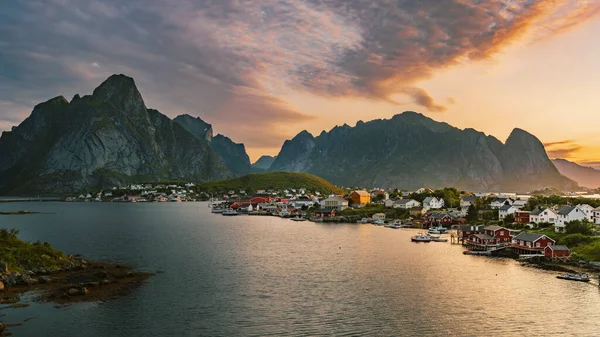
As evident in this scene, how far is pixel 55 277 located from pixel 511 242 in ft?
230

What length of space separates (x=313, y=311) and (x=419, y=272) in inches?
887

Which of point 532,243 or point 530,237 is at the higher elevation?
point 530,237

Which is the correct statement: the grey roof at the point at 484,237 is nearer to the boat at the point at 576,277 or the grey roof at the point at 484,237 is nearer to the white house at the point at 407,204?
the boat at the point at 576,277

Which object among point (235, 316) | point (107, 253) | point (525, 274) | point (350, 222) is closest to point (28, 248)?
point (107, 253)

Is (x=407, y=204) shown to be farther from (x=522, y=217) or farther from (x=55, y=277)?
(x=55, y=277)

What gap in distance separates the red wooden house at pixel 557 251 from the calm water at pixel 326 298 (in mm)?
7405

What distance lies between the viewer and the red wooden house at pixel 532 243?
65.7m

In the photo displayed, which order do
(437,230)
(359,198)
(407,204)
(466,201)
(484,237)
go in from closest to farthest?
(484,237), (437,230), (466,201), (407,204), (359,198)

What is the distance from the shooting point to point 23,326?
106 ft

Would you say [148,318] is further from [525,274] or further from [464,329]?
[525,274]

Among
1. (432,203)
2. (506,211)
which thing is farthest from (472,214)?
(432,203)

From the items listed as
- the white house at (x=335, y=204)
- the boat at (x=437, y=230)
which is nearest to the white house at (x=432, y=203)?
the white house at (x=335, y=204)

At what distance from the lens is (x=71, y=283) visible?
4559 centimetres

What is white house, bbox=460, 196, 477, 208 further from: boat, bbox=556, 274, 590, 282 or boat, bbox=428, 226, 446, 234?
boat, bbox=556, 274, 590, 282
